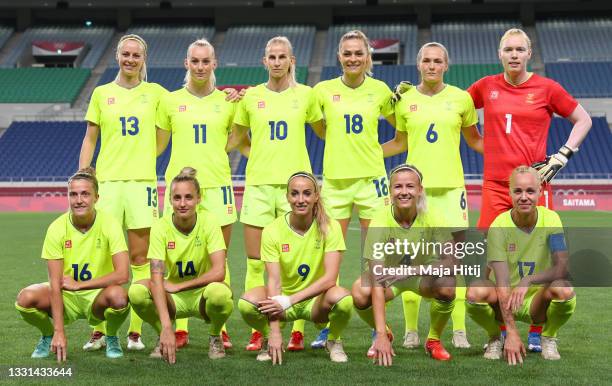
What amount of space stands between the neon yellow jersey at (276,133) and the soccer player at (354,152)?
0.56ft

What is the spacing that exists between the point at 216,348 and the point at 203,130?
138cm

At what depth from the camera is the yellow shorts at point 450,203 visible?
470 centimetres

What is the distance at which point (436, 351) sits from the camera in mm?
4281

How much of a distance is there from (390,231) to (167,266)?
127 cm

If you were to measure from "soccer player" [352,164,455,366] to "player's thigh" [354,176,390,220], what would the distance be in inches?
18.7

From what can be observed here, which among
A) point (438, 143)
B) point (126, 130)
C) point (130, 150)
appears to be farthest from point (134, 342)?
point (438, 143)

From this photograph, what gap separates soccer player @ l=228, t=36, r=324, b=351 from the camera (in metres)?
4.82

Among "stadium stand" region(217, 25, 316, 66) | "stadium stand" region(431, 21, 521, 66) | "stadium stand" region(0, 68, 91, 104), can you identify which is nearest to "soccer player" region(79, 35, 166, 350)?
"stadium stand" region(0, 68, 91, 104)

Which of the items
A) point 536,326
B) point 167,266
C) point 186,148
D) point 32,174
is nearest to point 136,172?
point 186,148

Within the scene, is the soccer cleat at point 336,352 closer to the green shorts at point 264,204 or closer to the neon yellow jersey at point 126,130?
the green shorts at point 264,204

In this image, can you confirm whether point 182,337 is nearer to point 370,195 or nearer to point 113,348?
point 113,348

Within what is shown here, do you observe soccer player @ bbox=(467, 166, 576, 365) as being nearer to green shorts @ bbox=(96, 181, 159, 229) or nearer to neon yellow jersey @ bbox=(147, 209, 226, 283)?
neon yellow jersey @ bbox=(147, 209, 226, 283)

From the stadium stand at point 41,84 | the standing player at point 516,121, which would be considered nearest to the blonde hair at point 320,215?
the standing player at point 516,121

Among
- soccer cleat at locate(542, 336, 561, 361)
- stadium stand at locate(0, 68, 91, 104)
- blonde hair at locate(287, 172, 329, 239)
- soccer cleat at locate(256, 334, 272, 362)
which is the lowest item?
soccer cleat at locate(542, 336, 561, 361)
